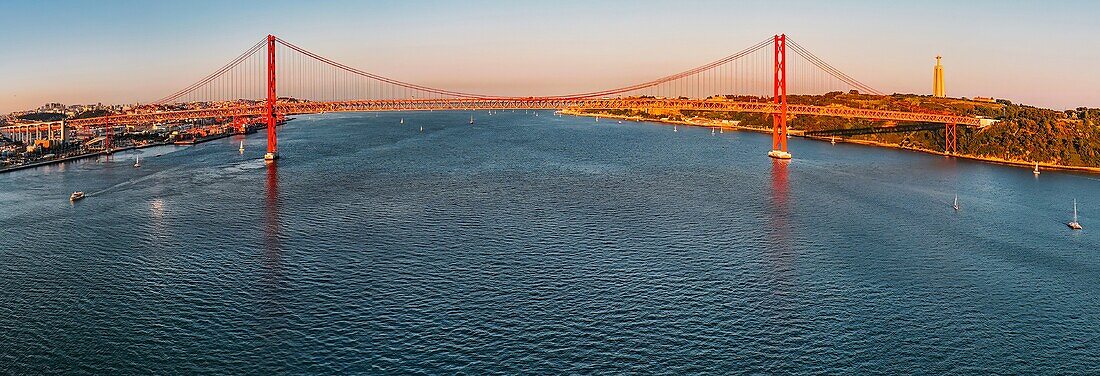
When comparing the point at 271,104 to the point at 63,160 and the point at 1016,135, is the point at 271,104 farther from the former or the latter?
the point at 1016,135

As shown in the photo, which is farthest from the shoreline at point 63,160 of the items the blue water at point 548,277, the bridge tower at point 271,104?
the bridge tower at point 271,104

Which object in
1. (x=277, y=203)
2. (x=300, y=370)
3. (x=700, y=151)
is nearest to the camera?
(x=300, y=370)

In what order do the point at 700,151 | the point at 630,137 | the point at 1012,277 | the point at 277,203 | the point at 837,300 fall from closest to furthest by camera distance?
the point at 837,300
the point at 1012,277
the point at 277,203
the point at 700,151
the point at 630,137

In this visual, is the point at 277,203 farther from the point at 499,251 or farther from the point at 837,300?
the point at 837,300

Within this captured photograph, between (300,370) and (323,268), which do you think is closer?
(300,370)

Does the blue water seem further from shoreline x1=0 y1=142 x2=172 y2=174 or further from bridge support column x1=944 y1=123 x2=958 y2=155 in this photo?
bridge support column x1=944 y1=123 x2=958 y2=155

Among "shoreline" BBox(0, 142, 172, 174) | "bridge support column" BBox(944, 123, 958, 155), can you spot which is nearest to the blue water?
"shoreline" BBox(0, 142, 172, 174)

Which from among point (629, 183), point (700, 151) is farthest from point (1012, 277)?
point (700, 151)

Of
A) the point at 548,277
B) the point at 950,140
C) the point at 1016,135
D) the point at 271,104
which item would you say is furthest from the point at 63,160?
the point at 1016,135
